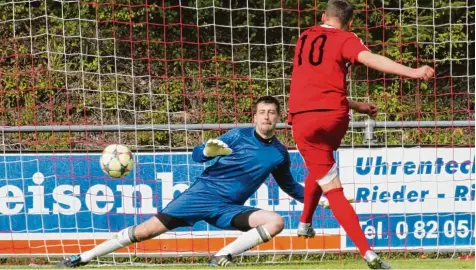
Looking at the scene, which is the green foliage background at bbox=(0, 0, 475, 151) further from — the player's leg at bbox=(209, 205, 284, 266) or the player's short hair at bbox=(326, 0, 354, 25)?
the player's short hair at bbox=(326, 0, 354, 25)

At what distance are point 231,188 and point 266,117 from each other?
63 centimetres

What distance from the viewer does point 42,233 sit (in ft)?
33.1

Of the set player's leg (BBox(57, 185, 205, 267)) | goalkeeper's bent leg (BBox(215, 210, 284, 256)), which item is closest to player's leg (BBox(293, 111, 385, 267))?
goalkeeper's bent leg (BBox(215, 210, 284, 256))

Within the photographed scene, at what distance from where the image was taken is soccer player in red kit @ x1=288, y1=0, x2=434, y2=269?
288 inches

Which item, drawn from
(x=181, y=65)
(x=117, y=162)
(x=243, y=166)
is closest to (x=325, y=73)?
(x=243, y=166)

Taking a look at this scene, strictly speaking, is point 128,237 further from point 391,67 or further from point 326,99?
point 391,67

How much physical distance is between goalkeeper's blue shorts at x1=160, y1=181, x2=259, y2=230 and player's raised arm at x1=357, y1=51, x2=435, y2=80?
1785mm

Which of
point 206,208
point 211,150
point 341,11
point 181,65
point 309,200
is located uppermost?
point 341,11

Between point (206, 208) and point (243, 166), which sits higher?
point (243, 166)

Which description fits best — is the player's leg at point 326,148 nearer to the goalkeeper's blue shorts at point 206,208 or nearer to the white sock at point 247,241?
the white sock at point 247,241

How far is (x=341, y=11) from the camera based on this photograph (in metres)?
7.54

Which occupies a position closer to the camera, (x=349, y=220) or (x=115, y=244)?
Answer: (x=349, y=220)

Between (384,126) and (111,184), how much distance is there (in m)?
2.75

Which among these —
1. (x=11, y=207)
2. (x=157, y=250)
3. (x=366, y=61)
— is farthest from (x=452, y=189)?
(x=11, y=207)
